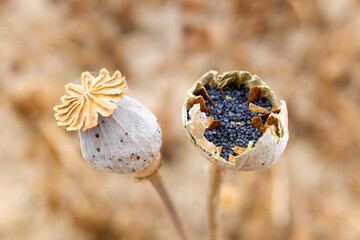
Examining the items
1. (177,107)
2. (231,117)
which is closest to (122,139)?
(231,117)

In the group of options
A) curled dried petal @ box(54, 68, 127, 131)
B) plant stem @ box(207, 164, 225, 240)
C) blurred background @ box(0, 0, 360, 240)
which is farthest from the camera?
blurred background @ box(0, 0, 360, 240)

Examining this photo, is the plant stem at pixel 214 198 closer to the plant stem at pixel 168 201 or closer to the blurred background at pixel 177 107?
the plant stem at pixel 168 201

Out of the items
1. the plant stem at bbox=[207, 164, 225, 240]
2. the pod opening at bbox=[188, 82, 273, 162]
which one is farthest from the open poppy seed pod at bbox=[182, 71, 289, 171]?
the plant stem at bbox=[207, 164, 225, 240]

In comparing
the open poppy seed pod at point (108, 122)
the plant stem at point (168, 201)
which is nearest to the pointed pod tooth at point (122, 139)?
the open poppy seed pod at point (108, 122)

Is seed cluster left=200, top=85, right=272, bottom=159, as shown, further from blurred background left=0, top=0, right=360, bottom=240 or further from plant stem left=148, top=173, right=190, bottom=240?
blurred background left=0, top=0, right=360, bottom=240

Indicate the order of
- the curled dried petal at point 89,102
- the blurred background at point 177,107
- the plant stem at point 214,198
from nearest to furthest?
the curled dried petal at point 89,102 < the plant stem at point 214,198 < the blurred background at point 177,107

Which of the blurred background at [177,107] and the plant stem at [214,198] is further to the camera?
the blurred background at [177,107]

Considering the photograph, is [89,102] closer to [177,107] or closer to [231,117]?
[231,117]
